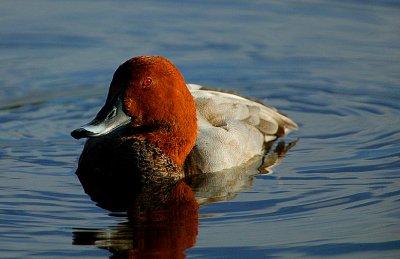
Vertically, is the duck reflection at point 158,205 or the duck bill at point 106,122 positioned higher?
the duck bill at point 106,122

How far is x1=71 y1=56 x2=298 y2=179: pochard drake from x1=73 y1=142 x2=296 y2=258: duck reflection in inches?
6.0

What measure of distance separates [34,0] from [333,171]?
7.43 m

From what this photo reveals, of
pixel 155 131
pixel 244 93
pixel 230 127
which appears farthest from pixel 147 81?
pixel 244 93

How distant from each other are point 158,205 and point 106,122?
0.98m

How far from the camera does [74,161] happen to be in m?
10.4

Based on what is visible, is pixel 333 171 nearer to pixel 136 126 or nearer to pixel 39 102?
pixel 136 126

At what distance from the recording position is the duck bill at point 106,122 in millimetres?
9133

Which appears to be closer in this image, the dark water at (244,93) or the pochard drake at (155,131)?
the dark water at (244,93)

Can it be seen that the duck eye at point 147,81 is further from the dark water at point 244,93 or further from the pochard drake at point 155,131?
the dark water at point 244,93

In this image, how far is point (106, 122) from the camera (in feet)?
30.4

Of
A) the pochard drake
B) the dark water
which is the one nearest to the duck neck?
the pochard drake

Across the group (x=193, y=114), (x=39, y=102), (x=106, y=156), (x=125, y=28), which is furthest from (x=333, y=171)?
(x=125, y=28)

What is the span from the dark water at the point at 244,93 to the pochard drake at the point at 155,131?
52cm

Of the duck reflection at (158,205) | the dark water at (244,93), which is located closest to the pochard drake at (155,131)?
the duck reflection at (158,205)
